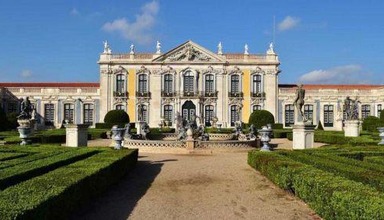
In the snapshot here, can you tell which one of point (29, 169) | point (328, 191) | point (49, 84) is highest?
point (49, 84)

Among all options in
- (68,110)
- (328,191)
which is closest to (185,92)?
(68,110)

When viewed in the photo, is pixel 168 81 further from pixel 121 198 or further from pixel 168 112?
pixel 121 198

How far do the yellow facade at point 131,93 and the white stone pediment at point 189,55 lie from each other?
2634 millimetres

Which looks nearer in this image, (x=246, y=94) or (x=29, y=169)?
(x=29, y=169)

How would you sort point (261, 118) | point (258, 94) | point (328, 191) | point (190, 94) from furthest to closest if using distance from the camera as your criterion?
point (258, 94)
point (190, 94)
point (261, 118)
point (328, 191)

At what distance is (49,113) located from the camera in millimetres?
43406

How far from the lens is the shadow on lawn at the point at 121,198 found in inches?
276

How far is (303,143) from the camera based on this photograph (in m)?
15.4

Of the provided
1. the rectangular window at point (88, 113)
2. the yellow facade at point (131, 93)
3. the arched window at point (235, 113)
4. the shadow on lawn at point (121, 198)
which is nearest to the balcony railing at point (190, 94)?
the arched window at point (235, 113)

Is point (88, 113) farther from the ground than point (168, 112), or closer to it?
closer to it

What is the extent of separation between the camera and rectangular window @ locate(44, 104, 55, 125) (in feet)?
142

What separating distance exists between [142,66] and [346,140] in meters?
27.0

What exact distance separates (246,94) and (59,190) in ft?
125

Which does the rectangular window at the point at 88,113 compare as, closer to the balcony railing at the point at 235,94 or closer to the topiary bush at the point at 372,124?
the balcony railing at the point at 235,94
